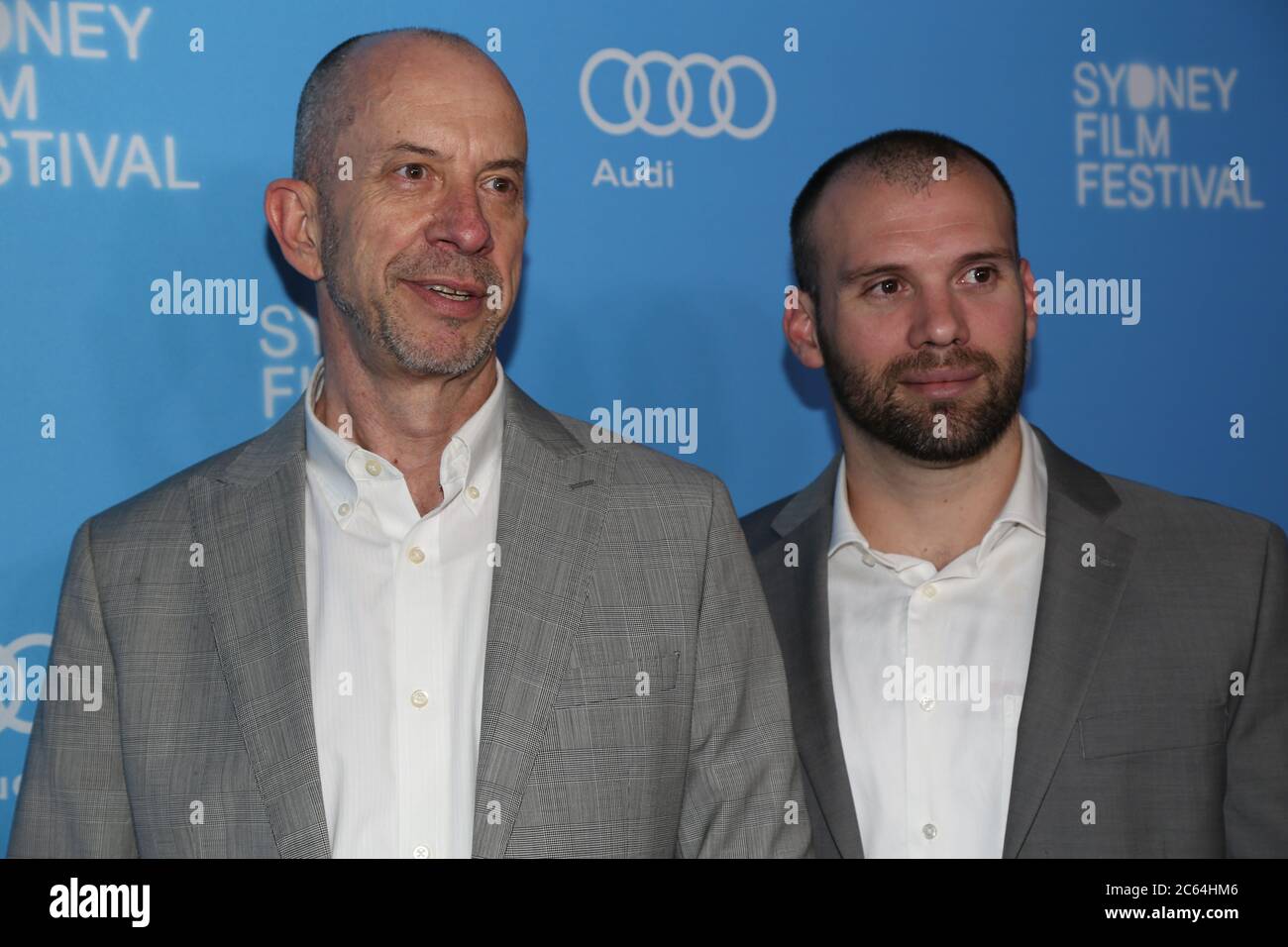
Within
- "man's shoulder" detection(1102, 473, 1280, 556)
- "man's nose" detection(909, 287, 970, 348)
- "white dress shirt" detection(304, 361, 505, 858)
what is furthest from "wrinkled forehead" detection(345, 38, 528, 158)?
"man's shoulder" detection(1102, 473, 1280, 556)

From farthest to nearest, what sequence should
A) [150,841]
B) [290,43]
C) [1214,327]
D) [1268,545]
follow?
1. [1214,327]
2. [290,43]
3. [1268,545]
4. [150,841]

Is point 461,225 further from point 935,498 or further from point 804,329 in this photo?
point 935,498

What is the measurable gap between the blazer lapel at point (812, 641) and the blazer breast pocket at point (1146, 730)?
425 millimetres

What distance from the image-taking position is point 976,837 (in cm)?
249

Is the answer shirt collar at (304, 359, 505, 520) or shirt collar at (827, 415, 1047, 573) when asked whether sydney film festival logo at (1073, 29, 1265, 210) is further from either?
shirt collar at (304, 359, 505, 520)

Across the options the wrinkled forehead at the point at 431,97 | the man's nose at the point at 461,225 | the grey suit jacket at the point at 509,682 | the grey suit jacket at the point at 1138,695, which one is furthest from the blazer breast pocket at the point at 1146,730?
the wrinkled forehead at the point at 431,97

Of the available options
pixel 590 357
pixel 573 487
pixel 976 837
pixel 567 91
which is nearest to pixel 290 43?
pixel 567 91

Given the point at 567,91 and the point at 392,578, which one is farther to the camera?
the point at 567,91

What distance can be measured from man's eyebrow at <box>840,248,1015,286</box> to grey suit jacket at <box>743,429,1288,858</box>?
47cm

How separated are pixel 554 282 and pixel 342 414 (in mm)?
725

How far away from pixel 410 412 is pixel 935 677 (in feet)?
3.38

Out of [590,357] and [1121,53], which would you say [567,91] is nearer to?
[590,357]

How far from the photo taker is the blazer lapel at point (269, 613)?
224cm

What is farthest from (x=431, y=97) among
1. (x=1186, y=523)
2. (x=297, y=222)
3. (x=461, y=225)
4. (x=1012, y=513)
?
(x=1186, y=523)
